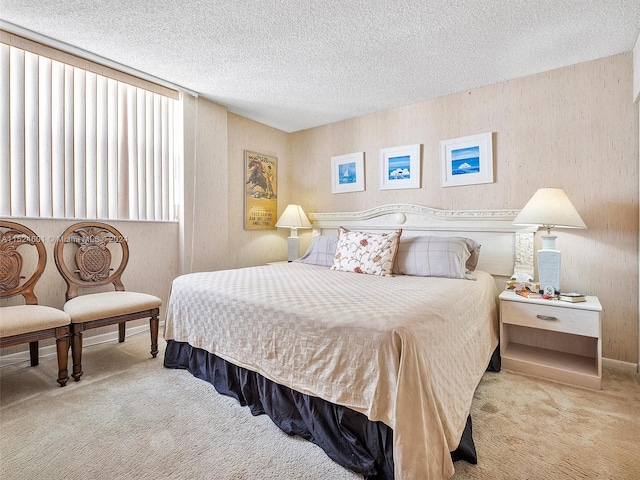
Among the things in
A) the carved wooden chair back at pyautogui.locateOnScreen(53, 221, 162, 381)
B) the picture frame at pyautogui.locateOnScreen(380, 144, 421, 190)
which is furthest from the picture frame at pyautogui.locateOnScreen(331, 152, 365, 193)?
the carved wooden chair back at pyautogui.locateOnScreen(53, 221, 162, 381)

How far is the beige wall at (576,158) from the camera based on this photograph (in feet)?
7.97

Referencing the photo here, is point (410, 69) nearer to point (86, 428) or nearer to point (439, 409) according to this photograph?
point (439, 409)

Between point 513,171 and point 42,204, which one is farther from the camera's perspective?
point 513,171

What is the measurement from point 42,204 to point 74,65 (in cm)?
115

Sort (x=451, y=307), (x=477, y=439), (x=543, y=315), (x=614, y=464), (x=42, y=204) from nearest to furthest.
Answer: (x=614, y=464), (x=477, y=439), (x=451, y=307), (x=543, y=315), (x=42, y=204)

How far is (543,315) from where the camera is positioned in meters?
2.26

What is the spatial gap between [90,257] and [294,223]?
6.88 feet

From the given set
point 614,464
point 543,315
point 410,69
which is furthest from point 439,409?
point 410,69

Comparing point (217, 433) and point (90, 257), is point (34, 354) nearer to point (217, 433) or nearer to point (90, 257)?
point (90, 257)

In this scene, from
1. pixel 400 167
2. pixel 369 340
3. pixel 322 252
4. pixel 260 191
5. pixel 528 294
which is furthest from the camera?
pixel 260 191

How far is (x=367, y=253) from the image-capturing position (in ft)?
9.24

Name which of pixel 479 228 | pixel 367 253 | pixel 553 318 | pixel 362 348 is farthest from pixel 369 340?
pixel 479 228

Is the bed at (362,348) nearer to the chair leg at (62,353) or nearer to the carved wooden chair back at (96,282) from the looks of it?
the carved wooden chair back at (96,282)

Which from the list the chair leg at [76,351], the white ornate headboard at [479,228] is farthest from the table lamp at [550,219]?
the chair leg at [76,351]
